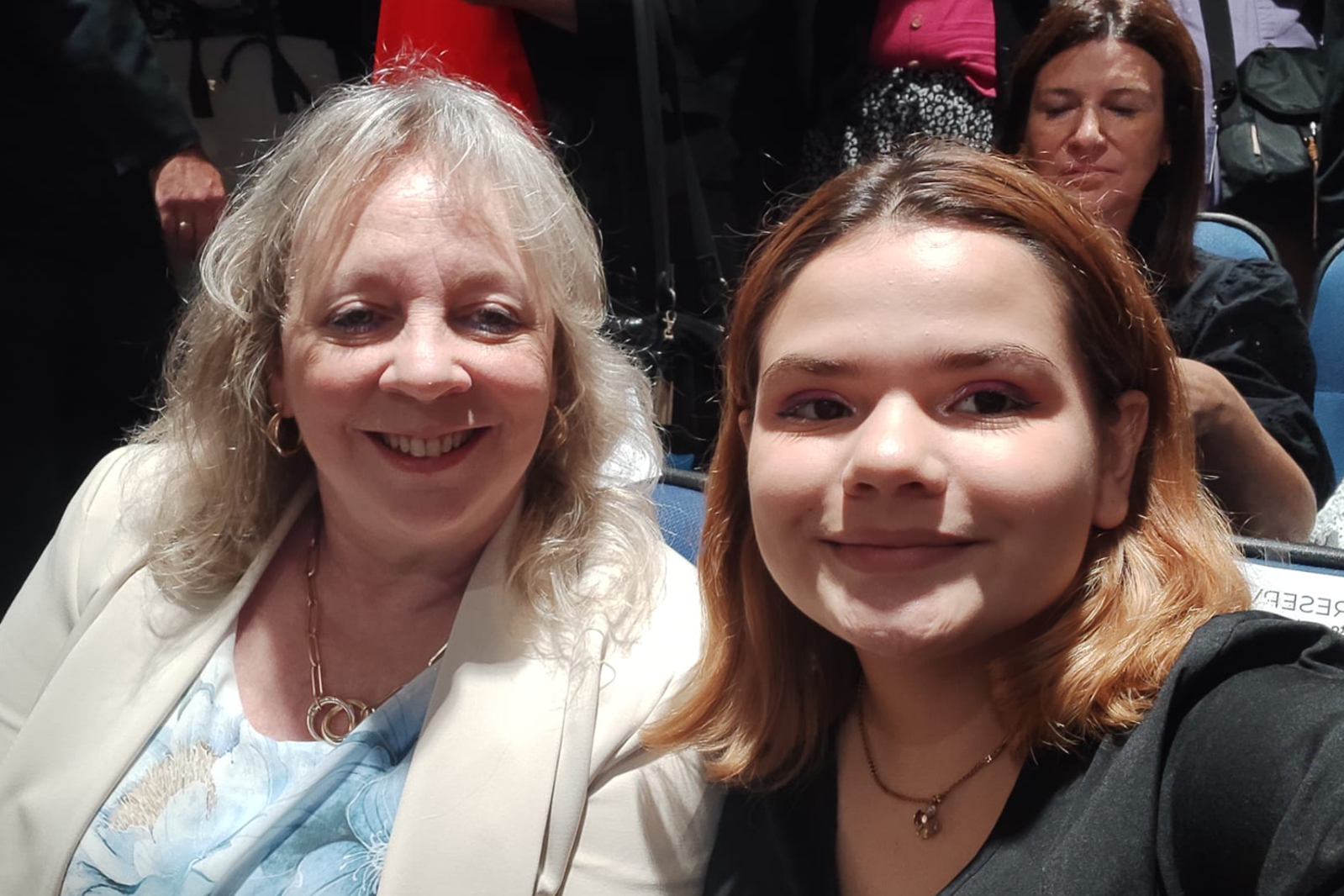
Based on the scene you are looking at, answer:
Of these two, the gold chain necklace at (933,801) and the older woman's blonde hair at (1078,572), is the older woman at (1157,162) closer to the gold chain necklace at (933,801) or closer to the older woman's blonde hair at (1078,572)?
the older woman's blonde hair at (1078,572)

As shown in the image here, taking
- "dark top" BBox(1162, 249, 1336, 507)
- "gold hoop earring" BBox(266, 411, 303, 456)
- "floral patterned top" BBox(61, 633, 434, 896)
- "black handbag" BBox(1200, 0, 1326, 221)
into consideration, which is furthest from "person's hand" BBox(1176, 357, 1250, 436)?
"black handbag" BBox(1200, 0, 1326, 221)

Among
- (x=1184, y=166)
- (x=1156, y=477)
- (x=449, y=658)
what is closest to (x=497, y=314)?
(x=449, y=658)

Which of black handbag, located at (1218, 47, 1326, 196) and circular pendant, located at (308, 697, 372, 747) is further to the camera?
black handbag, located at (1218, 47, 1326, 196)

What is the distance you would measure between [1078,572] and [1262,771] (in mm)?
322

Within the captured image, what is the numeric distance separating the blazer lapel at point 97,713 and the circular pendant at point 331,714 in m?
0.16

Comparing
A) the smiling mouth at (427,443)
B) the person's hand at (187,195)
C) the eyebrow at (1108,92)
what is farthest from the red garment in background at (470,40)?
the eyebrow at (1108,92)

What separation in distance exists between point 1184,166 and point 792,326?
4.42 ft

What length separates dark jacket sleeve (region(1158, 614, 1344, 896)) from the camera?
30.5 inches

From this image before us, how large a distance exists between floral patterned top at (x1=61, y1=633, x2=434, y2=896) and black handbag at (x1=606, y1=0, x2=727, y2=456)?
0.78m

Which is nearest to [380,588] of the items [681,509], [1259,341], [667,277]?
[681,509]

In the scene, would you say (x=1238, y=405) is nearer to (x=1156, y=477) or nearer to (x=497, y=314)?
(x=1156, y=477)

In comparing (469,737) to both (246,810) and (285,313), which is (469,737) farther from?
(285,313)

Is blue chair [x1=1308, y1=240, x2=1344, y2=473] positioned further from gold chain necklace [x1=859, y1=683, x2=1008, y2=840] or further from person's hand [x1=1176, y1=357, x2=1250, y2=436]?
gold chain necklace [x1=859, y1=683, x2=1008, y2=840]

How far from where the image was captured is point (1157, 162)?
2.15 m
